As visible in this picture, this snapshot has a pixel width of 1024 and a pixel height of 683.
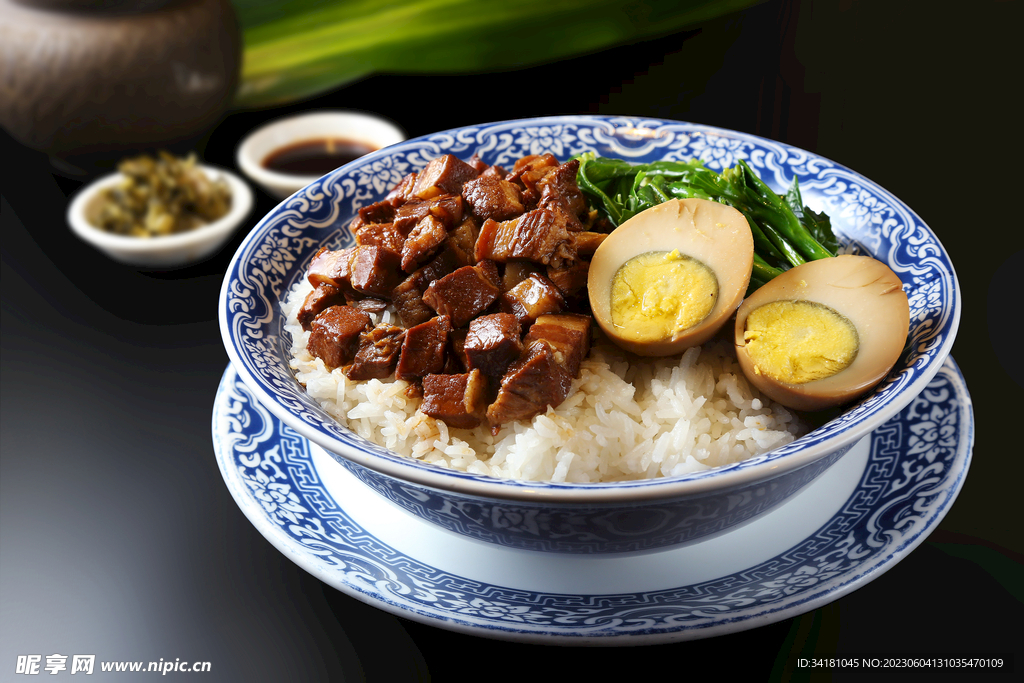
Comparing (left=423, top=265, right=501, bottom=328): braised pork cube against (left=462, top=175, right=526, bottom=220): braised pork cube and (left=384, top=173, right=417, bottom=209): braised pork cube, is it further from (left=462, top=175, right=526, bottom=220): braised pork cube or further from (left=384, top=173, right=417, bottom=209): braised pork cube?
(left=384, top=173, right=417, bottom=209): braised pork cube

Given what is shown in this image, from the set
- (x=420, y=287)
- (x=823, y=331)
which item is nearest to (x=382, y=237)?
(x=420, y=287)

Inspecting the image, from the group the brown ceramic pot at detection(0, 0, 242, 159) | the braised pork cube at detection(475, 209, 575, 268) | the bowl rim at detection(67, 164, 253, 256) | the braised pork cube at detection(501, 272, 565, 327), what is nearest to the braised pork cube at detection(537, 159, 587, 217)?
the braised pork cube at detection(475, 209, 575, 268)

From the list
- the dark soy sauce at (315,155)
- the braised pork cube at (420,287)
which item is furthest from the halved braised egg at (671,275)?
the dark soy sauce at (315,155)

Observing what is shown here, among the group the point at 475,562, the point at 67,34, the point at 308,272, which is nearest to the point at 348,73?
the point at 67,34

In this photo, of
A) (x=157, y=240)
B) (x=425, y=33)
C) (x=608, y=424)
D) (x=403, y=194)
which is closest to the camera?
(x=608, y=424)

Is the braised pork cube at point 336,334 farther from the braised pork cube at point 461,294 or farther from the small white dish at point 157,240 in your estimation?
the small white dish at point 157,240

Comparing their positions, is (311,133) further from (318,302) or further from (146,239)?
(318,302)
